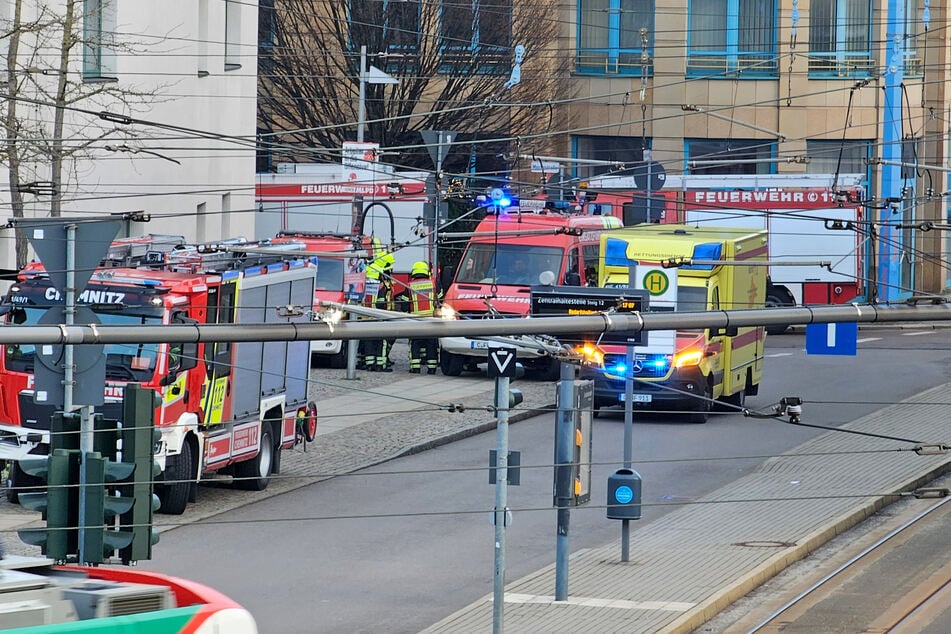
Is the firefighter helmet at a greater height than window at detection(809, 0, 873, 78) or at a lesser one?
lesser

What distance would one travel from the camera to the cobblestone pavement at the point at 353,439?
19156 mm

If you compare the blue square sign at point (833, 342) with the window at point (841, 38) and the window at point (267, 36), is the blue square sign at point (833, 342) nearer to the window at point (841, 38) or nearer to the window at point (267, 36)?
the window at point (267, 36)

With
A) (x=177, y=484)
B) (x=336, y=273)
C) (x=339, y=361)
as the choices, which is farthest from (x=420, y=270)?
(x=177, y=484)

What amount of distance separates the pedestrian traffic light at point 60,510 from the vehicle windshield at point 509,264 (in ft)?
69.4

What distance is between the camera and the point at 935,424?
1015 inches

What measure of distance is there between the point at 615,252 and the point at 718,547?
8.84 metres

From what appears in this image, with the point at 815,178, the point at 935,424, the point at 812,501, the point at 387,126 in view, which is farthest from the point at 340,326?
the point at 387,126

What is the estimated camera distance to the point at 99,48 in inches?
1126

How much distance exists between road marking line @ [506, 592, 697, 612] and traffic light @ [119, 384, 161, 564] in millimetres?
5696

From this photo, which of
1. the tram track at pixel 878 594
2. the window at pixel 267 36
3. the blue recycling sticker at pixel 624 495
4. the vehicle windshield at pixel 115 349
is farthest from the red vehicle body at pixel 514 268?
the window at pixel 267 36

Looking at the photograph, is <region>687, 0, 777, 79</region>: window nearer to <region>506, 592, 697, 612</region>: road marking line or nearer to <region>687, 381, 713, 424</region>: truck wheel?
<region>687, 381, 713, 424</region>: truck wheel

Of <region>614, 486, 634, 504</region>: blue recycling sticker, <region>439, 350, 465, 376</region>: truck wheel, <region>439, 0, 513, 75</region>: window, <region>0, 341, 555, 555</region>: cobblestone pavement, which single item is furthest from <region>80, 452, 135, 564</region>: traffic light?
<region>439, 0, 513, 75</region>: window

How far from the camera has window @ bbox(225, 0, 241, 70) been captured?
119 feet

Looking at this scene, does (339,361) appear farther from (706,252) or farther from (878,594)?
(878,594)
